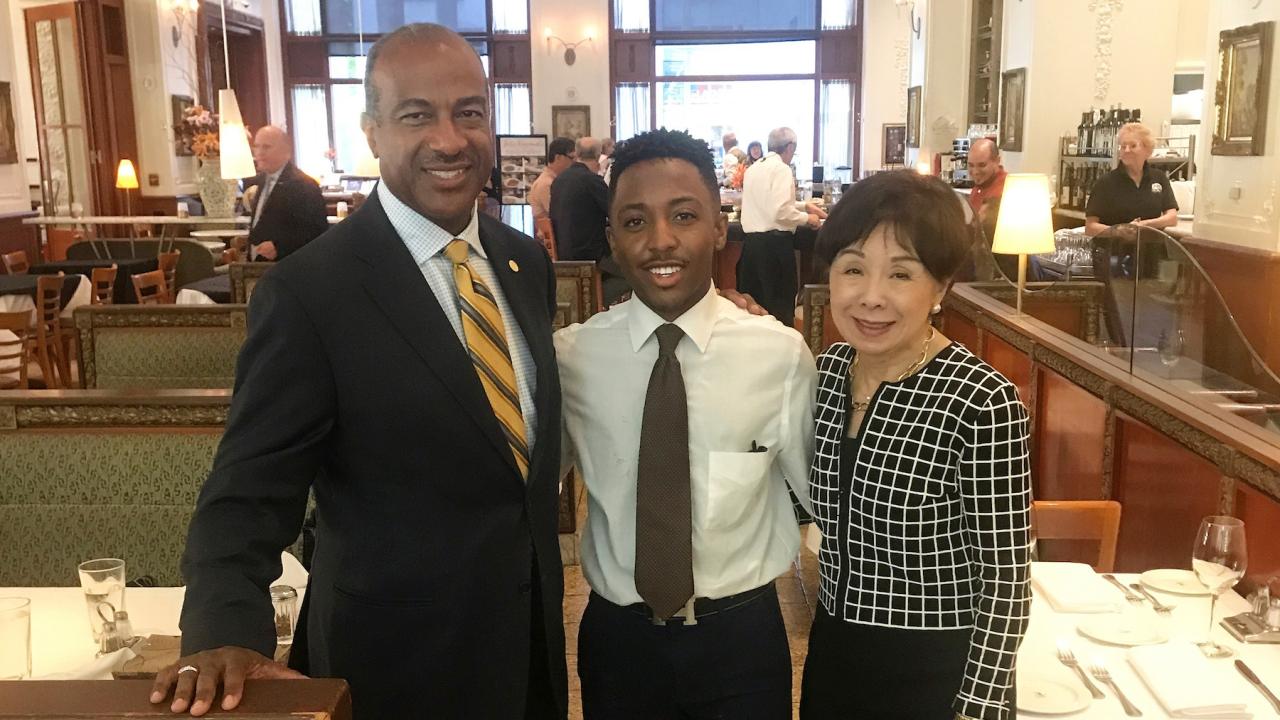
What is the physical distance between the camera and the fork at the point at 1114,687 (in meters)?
1.68

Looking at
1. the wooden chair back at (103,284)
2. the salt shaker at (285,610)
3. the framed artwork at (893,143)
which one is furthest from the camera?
the framed artwork at (893,143)

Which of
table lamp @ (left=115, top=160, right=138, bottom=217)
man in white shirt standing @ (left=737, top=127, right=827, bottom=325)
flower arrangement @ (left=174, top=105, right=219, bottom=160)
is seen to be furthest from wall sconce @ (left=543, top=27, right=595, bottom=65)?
man in white shirt standing @ (left=737, top=127, right=827, bottom=325)

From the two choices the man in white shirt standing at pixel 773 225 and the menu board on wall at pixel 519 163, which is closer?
the man in white shirt standing at pixel 773 225

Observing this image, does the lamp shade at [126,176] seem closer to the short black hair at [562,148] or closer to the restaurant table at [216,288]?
the restaurant table at [216,288]

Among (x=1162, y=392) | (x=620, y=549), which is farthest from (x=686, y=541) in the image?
(x=1162, y=392)

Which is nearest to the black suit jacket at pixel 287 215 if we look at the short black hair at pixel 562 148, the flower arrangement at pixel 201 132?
the short black hair at pixel 562 148

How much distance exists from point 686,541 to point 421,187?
674 millimetres

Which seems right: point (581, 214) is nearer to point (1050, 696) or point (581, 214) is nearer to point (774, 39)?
point (1050, 696)

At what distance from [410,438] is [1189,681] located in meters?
1.33

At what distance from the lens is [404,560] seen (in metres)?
1.50

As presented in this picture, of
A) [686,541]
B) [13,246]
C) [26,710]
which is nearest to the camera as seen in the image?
[26,710]

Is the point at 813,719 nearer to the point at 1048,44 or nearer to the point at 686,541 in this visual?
the point at 686,541

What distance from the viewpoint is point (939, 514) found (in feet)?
5.33

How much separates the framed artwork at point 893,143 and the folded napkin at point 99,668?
667 inches
